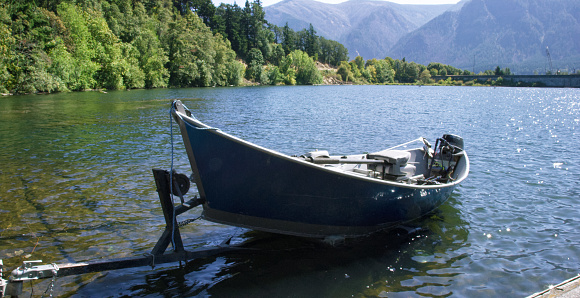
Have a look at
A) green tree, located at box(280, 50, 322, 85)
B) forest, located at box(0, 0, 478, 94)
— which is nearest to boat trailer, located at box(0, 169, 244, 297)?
forest, located at box(0, 0, 478, 94)

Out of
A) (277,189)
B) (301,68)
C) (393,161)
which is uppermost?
(301,68)

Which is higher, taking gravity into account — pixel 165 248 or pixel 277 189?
pixel 277 189

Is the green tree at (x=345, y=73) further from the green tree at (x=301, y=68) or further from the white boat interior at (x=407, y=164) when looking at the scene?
the white boat interior at (x=407, y=164)

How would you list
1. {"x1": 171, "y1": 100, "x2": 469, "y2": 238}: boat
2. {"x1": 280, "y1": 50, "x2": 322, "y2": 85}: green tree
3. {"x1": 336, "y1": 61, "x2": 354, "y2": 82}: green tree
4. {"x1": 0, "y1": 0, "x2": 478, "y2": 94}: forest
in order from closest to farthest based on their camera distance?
{"x1": 171, "y1": 100, "x2": 469, "y2": 238}: boat → {"x1": 0, "y1": 0, "x2": 478, "y2": 94}: forest → {"x1": 280, "y1": 50, "x2": 322, "y2": 85}: green tree → {"x1": 336, "y1": 61, "x2": 354, "y2": 82}: green tree

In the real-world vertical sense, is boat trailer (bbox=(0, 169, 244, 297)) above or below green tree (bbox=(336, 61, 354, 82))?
below

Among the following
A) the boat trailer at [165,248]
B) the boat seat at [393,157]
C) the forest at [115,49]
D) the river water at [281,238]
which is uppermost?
the forest at [115,49]

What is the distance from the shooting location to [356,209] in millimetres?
7039

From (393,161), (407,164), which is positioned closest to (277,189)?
(393,161)

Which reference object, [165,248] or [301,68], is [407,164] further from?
[301,68]

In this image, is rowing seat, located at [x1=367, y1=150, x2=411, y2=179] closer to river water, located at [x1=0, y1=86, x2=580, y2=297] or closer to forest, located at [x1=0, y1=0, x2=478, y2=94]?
river water, located at [x1=0, y1=86, x2=580, y2=297]

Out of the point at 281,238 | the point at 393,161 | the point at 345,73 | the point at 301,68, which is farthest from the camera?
the point at 345,73

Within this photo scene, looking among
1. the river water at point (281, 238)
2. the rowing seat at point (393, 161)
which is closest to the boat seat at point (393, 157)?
the rowing seat at point (393, 161)

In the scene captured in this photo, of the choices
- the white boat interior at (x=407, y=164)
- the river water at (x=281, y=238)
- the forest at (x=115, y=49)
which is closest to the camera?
the river water at (x=281, y=238)

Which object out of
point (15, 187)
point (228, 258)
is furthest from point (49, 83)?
point (228, 258)
